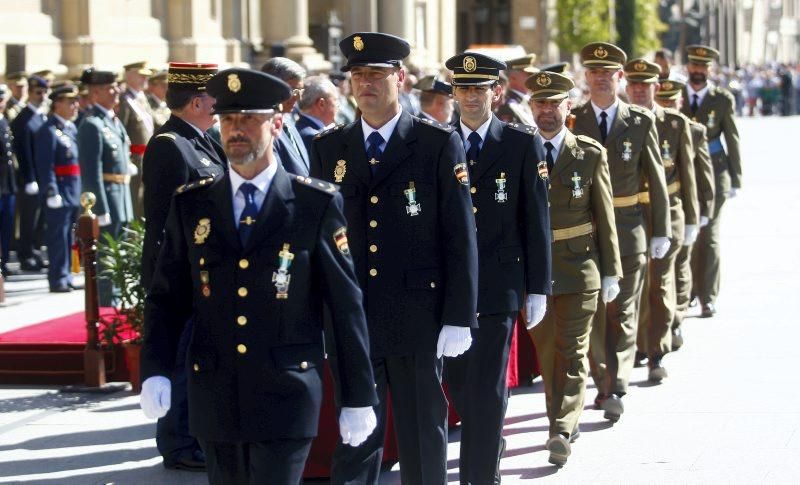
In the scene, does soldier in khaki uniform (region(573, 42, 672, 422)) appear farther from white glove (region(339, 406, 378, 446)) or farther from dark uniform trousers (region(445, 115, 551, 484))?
white glove (region(339, 406, 378, 446))

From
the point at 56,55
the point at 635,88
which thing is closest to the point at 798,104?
the point at 56,55

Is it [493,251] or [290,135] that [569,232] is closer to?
[493,251]

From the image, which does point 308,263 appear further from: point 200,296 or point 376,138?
point 376,138

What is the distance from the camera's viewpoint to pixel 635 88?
10.9 meters

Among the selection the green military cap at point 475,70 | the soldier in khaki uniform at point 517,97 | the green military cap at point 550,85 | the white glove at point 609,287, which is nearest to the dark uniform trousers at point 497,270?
the green military cap at point 475,70

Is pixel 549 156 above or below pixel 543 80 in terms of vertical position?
below

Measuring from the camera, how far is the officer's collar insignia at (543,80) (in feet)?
28.3

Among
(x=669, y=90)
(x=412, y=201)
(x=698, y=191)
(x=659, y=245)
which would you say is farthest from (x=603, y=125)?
(x=412, y=201)

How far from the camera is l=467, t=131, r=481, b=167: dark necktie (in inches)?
307

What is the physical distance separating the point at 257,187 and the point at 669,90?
7.46 m

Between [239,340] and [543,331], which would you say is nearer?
[239,340]

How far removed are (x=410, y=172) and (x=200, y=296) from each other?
1.62m

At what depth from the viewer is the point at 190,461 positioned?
8258mm

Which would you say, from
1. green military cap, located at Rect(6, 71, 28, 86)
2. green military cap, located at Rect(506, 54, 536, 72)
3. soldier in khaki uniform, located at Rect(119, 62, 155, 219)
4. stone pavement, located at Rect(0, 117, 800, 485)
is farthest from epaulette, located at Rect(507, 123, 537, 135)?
green military cap, located at Rect(6, 71, 28, 86)
